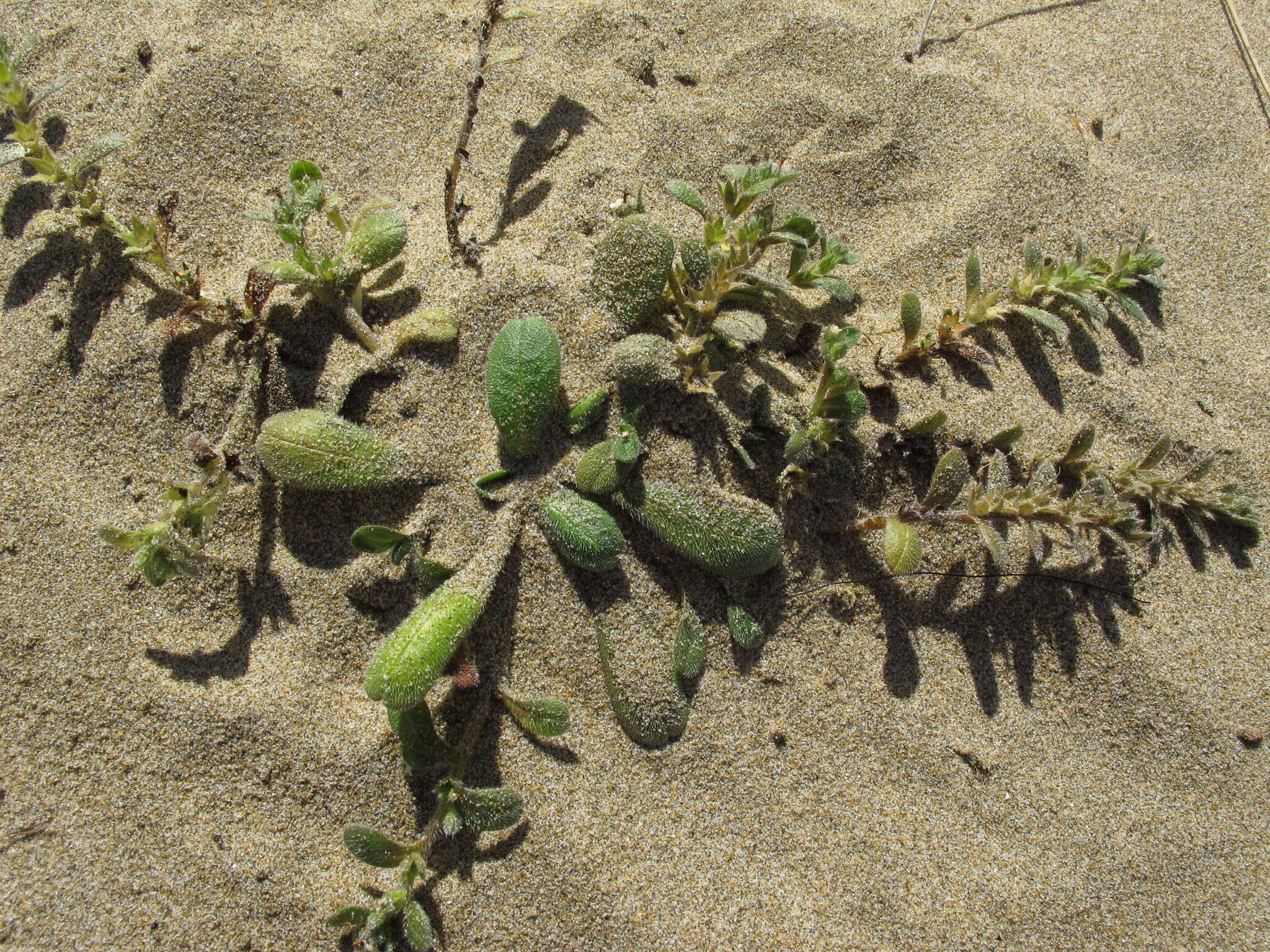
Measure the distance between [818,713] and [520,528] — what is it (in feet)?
3.41

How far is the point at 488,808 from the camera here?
199 cm

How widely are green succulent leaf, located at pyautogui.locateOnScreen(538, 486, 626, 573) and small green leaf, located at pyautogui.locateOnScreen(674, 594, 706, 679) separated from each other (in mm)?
269

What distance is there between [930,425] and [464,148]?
5.92 feet

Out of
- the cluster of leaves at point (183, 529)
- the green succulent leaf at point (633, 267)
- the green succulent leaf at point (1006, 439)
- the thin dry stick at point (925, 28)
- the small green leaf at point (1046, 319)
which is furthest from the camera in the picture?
the thin dry stick at point (925, 28)

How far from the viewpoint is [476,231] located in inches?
104

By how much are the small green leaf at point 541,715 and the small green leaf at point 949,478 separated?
1274 mm

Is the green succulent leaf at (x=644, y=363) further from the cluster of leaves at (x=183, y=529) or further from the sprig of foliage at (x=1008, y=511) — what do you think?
the cluster of leaves at (x=183, y=529)

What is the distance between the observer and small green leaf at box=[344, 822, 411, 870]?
6.24ft

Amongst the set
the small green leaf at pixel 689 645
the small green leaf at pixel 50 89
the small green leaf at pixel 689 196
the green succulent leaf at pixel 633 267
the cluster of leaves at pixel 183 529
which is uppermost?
the small green leaf at pixel 50 89

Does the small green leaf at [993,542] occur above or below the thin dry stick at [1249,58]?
below

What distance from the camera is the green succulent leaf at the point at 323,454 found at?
7.06ft

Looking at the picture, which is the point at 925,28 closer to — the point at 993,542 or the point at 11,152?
the point at 993,542

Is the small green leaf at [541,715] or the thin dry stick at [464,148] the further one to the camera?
the thin dry stick at [464,148]

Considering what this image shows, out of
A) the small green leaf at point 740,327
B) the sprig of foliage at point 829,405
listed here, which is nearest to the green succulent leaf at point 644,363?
the small green leaf at point 740,327
